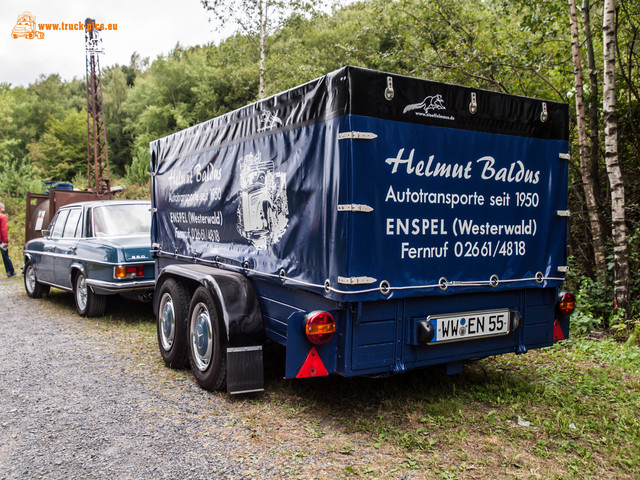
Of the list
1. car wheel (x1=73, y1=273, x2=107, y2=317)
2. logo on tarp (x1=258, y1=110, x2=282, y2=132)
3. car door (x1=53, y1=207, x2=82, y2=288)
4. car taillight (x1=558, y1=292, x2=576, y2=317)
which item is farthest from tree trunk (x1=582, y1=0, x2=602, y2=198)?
car door (x1=53, y1=207, x2=82, y2=288)

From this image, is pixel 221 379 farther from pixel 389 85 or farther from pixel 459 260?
pixel 389 85

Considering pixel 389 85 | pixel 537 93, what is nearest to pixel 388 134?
pixel 389 85

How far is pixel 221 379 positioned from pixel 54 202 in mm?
9266

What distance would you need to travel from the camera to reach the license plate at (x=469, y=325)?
3787 mm

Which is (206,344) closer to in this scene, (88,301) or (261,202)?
(261,202)

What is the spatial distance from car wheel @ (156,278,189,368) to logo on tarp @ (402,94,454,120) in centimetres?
285

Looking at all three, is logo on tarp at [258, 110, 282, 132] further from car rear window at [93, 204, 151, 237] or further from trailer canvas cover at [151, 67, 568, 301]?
car rear window at [93, 204, 151, 237]

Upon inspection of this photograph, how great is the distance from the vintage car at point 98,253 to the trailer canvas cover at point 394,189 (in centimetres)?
283

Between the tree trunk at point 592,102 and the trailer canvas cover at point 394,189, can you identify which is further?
the tree trunk at point 592,102

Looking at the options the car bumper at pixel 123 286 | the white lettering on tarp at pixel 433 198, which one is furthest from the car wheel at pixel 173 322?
the white lettering on tarp at pixel 433 198

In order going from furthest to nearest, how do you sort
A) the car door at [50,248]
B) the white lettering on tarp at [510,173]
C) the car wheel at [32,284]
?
1. the car wheel at [32,284]
2. the car door at [50,248]
3. the white lettering on tarp at [510,173]

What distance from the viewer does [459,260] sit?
12.8 ft

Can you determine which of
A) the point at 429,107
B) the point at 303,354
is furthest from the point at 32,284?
the point at 429,107

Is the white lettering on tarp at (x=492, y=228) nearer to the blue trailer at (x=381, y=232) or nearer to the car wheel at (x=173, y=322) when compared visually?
the blue trailer at (x=381, y=232)
